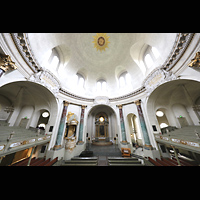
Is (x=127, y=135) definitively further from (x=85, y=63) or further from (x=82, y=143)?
(x=85, y=63)

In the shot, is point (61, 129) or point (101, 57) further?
point (101, 57)

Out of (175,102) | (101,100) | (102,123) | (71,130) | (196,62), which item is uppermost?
(101,100)

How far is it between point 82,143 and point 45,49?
1108cm

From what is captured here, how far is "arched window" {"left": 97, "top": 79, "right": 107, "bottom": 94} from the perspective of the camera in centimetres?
1292

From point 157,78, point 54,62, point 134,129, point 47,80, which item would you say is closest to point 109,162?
point 157,78

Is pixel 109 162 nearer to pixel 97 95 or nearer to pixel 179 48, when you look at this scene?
pixel 97 95

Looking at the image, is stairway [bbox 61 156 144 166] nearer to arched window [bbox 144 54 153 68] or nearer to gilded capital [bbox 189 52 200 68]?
gilded capital [bbox 189 52 200 68]

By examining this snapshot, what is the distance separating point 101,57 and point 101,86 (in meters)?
4.72

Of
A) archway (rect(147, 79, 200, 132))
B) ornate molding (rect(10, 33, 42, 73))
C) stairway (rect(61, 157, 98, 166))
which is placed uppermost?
ornate molding (rect(10, 33, 42, 73))

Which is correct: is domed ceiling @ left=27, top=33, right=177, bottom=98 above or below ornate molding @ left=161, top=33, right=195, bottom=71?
above

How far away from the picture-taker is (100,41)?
10367 mm

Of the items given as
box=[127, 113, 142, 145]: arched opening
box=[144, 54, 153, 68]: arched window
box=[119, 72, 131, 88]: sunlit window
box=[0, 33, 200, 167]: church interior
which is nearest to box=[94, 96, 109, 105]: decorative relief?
box=[0, 33, 200, 167]: church interior

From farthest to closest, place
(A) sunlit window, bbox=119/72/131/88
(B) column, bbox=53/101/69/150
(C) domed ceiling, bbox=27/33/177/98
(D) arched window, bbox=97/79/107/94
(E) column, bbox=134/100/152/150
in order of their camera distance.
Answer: (D) arched window, bbox=97/79/107/94 < (A) sunlit window, bbox=119/72/131/88 < (C) domed ceiling, bbox=27/33/177/98 < (E) column, bbox=134/100/152/150 < (B) column, bbox=53/101/69/150

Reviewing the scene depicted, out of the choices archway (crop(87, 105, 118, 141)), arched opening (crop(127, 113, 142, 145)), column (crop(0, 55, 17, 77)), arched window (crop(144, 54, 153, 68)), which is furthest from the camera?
archway (crop(87, 105, 118, 141))
